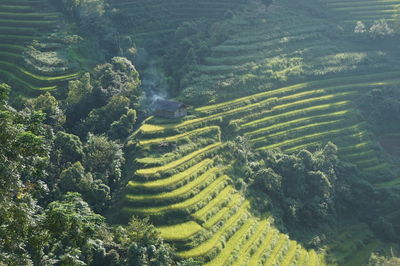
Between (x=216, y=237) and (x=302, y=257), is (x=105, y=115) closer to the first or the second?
(x=216, y=237)

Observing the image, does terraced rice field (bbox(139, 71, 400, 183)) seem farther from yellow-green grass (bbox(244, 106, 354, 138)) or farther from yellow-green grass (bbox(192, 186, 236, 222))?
yellow-green grass (bbox(192, 186, 236, 222))

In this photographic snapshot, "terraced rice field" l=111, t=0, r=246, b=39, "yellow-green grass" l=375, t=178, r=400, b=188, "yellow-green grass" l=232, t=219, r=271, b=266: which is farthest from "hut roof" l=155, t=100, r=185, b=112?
"yellow-green grass" l=375, t=178, r=400, b=188

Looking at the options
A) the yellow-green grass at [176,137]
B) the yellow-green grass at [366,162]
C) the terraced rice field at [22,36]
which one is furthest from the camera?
the terraced rice field at [22,36]

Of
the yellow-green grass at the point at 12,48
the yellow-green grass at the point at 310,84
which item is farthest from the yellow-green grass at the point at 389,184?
the yellow-green grass at the point at 12,48

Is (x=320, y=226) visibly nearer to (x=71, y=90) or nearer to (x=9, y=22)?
(x=71, y=90)

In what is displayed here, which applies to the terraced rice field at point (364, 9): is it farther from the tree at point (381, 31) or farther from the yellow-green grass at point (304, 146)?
the yellow-green grass at point (304, 146)

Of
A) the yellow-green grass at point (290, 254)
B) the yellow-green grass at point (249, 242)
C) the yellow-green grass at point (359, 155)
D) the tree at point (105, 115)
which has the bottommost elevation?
the yellow-green grass at point (290, 254)

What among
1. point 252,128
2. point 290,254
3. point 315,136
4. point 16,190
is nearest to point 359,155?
point 315,136
